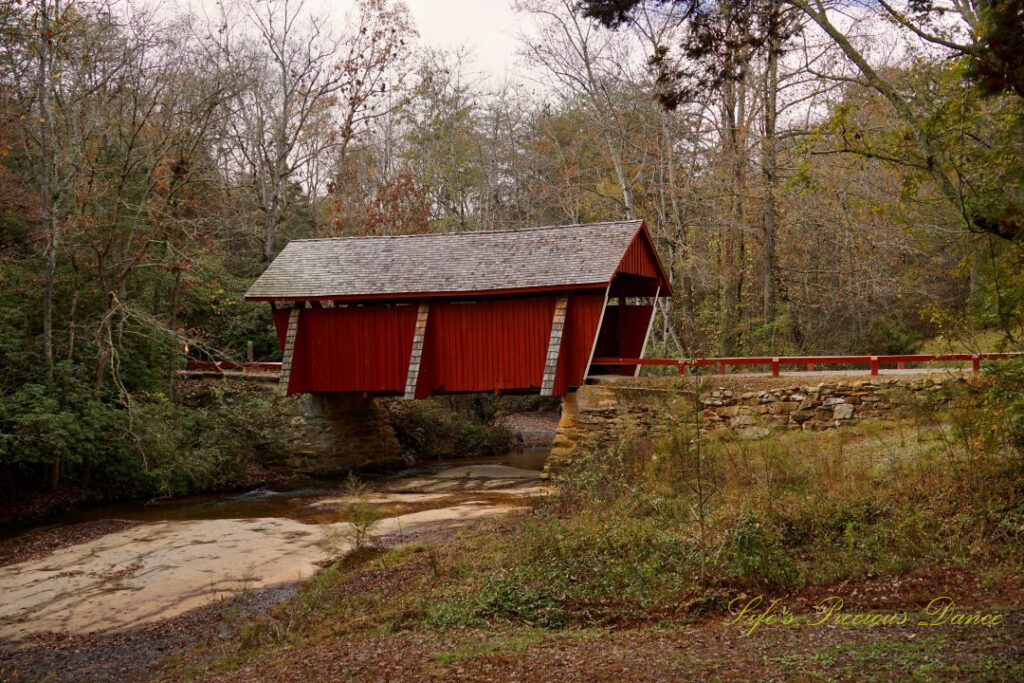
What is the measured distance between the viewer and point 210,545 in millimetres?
11891

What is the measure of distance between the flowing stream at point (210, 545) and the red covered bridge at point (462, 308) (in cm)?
233

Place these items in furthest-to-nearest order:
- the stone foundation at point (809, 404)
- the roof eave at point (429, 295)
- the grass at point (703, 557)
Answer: the roof eave at point (429, 295) → the stone foundation at point (809, 404) → the grass at point (703, 557)

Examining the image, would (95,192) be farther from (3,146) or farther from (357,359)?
(357,359)

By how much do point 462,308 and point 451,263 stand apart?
970 millimetres

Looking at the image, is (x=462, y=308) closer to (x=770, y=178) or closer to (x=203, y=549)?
(x=203, y=549)

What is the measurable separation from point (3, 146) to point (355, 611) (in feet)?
44.8

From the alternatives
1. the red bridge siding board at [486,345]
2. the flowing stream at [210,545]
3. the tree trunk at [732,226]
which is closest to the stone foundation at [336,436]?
the flowing stream at [210,545]

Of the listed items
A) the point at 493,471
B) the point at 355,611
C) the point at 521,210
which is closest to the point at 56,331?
the point at 493,471

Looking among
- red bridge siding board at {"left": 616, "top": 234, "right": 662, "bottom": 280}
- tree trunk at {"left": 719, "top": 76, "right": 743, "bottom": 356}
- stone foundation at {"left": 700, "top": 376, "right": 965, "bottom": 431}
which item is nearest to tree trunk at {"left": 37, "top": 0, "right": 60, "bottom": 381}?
red bridge siding board at {"left": 616, "top": 234, "right": 662, "bottom": 280}

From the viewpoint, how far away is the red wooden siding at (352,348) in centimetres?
1773

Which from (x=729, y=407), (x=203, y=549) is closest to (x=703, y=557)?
(x=729, y=407)

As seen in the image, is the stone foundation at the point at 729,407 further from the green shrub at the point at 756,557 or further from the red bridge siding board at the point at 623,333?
the green shrub at the point at 756,557

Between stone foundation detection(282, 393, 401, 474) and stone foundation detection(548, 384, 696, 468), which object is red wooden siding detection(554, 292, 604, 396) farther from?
stone foundation detection(282, 393, 401, 474)

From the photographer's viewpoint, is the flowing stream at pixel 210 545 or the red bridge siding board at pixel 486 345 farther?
the red bridge siding board at pixel 486 345
